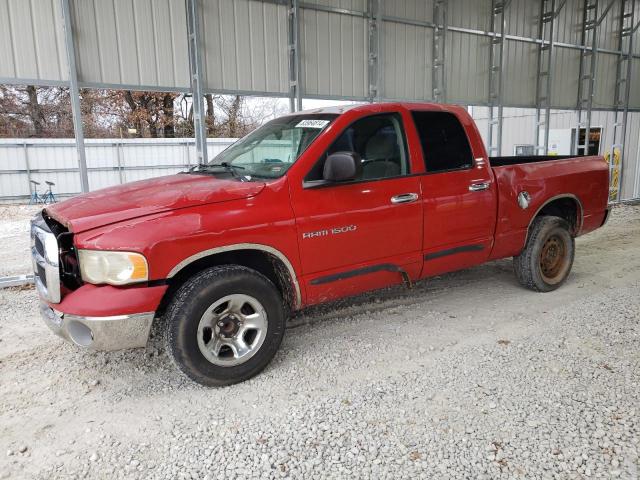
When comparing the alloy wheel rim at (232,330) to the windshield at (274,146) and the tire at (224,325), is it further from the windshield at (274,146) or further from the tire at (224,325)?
the windshield at (274,146)

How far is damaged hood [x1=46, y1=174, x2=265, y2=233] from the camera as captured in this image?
127 inches

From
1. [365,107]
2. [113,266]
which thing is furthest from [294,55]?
[113,266]

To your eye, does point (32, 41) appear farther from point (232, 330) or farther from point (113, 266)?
point (232, 330)

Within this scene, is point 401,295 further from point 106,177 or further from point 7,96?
point 7,96

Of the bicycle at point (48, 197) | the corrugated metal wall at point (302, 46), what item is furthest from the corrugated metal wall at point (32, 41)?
the bicycle at point (48, 197)

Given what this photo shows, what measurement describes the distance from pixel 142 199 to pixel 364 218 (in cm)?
164

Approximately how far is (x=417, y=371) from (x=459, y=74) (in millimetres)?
8325

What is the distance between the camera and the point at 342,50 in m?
8.93

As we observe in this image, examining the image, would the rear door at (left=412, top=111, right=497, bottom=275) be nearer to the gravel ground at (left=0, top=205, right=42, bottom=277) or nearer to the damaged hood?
the damaged hood

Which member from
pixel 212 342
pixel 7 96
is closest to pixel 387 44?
pixel 212 342

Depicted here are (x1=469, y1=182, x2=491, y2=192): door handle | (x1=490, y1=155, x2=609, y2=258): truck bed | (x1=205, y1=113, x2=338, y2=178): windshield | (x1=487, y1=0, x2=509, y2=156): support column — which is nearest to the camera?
(x1=205, y1=113, x2=338, y2=178): windshield

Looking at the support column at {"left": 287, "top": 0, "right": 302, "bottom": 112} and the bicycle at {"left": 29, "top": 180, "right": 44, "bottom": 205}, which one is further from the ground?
the support column at {"left": 287, "top": 0, "right": 302, "bottom": 112}

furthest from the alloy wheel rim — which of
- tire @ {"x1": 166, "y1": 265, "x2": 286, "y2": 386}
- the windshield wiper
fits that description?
the windshield wiper

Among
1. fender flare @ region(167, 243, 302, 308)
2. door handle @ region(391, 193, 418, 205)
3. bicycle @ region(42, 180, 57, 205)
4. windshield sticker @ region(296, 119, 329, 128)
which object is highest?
windshield sticker @ region(296, 119, 329, 128)
